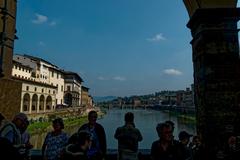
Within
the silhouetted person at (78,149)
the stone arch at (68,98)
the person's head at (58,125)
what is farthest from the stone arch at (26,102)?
the silhouetted person at (78,149)

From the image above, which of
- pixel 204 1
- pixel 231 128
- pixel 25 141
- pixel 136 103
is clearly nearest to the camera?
pixel 25 141

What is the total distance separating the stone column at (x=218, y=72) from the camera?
4043mm

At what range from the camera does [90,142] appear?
2.54 meters

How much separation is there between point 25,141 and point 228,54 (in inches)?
130

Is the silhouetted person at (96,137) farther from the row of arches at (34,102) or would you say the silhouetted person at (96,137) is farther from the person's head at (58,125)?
the row of arches at (34,102)

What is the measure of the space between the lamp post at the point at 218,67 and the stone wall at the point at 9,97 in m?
3.50

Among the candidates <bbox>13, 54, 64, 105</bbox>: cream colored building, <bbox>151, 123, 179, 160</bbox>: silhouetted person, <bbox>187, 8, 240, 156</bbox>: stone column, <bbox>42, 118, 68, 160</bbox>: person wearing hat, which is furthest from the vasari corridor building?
<bbox>13, 54, 64, 105</bbox>: cream colored building

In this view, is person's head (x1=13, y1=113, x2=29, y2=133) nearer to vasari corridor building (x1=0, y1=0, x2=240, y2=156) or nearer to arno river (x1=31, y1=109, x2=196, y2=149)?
vasari corridor building (x1=0, y1=0, x2=240, y2=156)

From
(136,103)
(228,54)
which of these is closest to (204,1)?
(228,54)

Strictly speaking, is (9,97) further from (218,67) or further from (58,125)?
(218,67)

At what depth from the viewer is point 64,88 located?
64750 mm

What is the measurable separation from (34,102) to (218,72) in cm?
3934

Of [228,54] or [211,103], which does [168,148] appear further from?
[228,54]

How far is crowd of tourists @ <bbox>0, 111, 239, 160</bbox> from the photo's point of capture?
2.43 m
